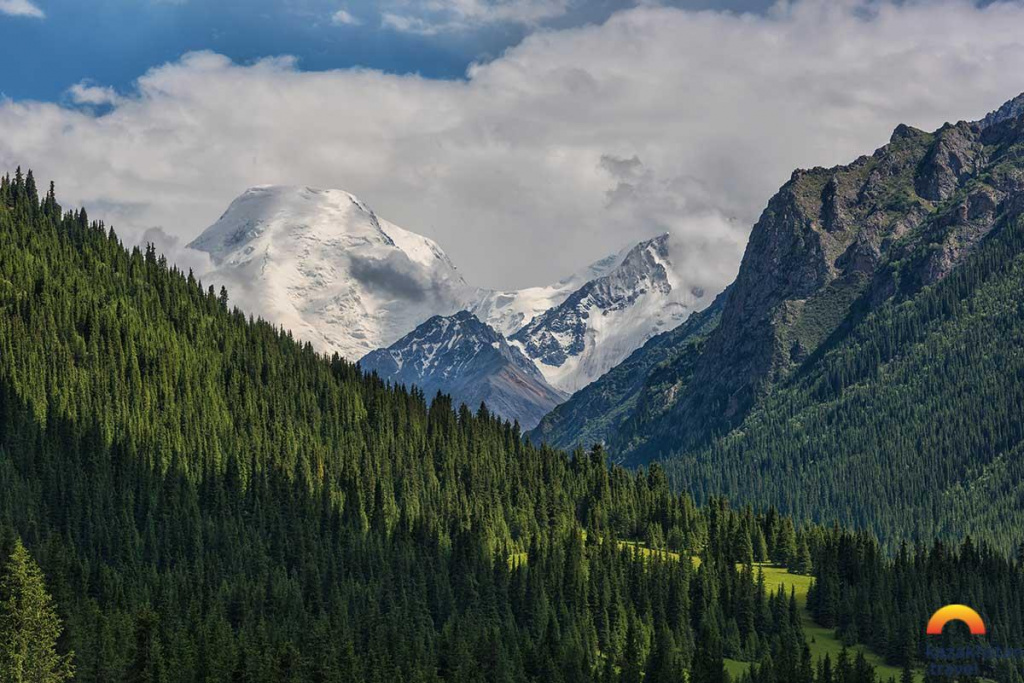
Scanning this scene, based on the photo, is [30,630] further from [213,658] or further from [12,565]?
[213,658]

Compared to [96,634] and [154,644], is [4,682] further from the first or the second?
[96,634]

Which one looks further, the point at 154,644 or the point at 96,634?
the point at 96,634

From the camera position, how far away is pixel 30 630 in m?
169

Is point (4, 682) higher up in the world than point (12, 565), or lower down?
lower down

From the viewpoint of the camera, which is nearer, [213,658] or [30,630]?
[30,630]

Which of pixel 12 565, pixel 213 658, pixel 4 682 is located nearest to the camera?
pixel 4 682

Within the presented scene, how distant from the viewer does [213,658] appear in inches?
7530

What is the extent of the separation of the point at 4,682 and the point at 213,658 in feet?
113

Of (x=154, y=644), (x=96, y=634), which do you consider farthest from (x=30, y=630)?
(x=96, y=634)

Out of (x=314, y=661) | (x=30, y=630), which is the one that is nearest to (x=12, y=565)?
(x=30, y=630)

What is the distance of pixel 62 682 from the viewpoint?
16975cm

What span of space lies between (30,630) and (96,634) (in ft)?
99.9

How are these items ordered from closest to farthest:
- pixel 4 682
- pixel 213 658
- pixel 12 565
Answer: pixel 4 682, pixel 12 565, pixel 213 658

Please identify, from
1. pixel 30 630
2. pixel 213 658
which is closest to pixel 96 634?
pixel 213 658
